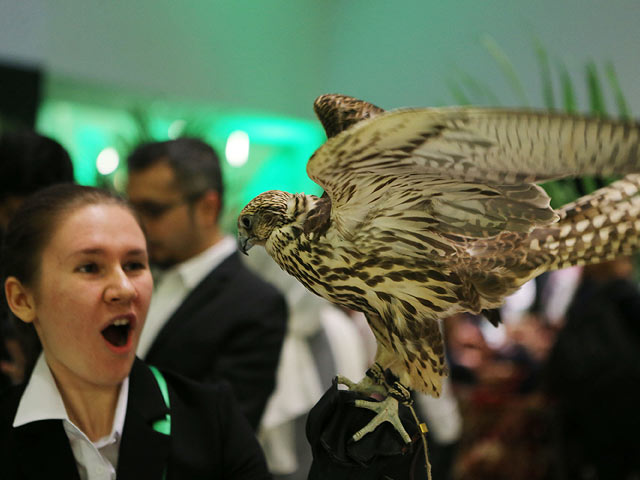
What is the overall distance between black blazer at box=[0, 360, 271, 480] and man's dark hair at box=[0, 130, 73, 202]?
75cm

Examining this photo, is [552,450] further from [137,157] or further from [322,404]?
[322,404]

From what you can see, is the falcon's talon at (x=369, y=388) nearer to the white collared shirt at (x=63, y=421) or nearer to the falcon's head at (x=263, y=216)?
the falcon's head at (x=263, y=216)

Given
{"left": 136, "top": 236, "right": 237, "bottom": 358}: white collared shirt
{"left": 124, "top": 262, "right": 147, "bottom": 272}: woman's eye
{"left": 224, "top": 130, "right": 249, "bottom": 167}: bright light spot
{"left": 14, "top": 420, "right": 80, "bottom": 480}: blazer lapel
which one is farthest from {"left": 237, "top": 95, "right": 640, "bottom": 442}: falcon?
{"left": 224, "top": 130, "right": 249, "bottom": 167}: bright light spot

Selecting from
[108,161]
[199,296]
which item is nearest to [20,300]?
[199,296]

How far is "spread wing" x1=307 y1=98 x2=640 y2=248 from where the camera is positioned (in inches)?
25.8

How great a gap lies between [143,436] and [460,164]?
2.21ft

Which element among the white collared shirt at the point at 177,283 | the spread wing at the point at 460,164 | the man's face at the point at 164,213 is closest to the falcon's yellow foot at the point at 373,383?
the spread wing at the point at 460,164

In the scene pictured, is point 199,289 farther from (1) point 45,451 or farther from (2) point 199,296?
(1) point 45,451

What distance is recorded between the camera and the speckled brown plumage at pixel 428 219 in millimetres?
706

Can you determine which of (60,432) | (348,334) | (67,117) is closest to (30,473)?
(60,432)

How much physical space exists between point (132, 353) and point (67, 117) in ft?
11.4

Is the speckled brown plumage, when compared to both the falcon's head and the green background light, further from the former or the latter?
the green background light

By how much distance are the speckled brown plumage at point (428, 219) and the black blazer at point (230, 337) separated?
2.40ft

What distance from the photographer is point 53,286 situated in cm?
101
